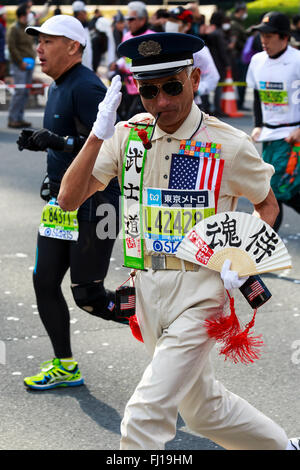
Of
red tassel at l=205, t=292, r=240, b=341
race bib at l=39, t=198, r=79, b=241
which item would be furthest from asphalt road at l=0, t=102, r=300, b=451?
red tassel at l=205, t=292, r=240, b=341

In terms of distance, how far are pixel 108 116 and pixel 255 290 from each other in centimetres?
88

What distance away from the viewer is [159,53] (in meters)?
3.37

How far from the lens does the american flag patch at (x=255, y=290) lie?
3.41m

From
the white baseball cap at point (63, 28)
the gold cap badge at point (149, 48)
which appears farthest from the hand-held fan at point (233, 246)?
the white baseball cap at point (63, 28)

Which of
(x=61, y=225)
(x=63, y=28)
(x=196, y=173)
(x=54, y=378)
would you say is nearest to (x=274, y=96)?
(x=63, y=28)

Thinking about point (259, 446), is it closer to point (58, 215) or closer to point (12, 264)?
point (58, 215)

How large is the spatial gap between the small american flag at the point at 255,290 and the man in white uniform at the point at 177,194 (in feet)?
0.35

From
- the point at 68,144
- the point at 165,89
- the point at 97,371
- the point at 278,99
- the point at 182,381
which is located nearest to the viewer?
the point at 182,381

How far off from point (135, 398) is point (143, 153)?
3.19 feet

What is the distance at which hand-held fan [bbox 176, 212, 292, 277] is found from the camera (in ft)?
11.1

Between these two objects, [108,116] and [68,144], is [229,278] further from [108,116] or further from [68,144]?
[68,144]

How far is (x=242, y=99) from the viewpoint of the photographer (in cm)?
1808

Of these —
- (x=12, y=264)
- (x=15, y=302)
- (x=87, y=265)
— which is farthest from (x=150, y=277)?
(x=12, y=264)

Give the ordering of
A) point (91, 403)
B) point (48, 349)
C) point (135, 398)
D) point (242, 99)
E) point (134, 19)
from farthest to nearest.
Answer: point (242, 99), point (134, 19), point (48, 349), point (91, 403), point (135, 398)
